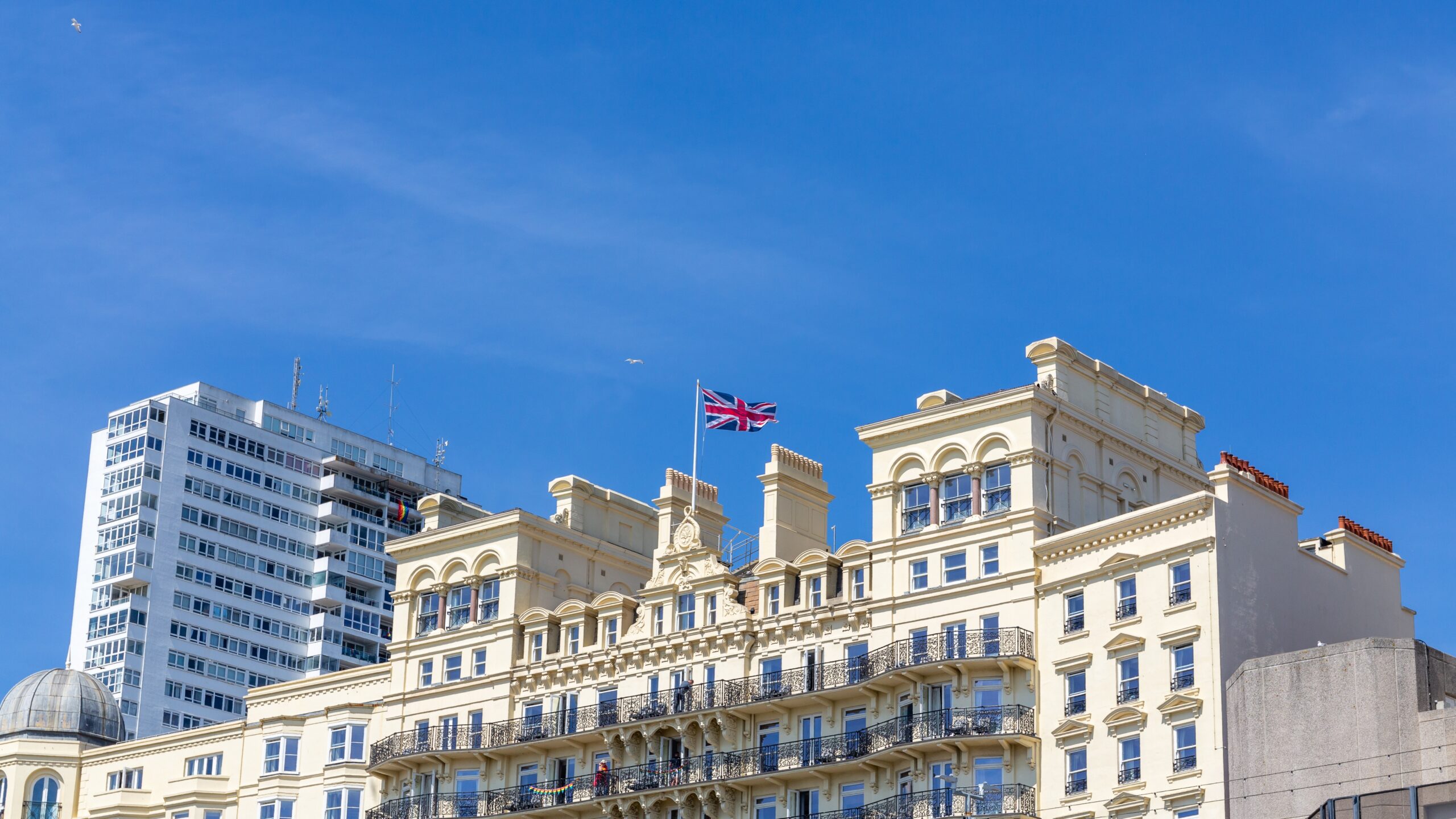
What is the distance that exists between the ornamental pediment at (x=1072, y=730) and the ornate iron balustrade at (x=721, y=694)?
2.90 meters

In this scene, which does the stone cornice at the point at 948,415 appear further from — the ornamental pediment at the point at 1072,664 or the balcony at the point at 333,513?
the balcony at the point at 333,513

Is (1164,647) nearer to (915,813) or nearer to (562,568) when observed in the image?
(915,813)

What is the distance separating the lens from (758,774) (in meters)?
89.1

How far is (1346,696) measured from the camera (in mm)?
75438

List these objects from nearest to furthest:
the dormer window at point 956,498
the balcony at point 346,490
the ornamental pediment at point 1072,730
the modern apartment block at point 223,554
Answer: the ornamental pediment at point 1072,730 → the dormer window at point 956,498 → the modern apartment block at point 223,554 → the balcony at point 346,490

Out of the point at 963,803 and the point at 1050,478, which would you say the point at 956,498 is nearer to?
the point at 1050,478

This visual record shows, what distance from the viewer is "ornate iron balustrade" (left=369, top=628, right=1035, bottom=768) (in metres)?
84.8

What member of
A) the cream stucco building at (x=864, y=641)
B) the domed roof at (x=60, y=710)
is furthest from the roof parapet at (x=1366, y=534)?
the domed roof at (x=60, y=710)

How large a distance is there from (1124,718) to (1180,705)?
7.69 ft

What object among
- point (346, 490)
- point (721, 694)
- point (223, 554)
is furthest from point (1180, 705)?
point (346, 490)

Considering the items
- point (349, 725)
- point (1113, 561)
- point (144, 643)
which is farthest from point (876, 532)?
point (144, 643)

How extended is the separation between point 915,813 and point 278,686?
117 ft

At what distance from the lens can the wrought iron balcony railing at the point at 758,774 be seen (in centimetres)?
8312

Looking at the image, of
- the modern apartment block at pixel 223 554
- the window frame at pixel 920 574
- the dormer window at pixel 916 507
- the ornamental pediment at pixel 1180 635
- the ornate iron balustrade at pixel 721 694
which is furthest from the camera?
the modern apartment block at pixel 223 554
